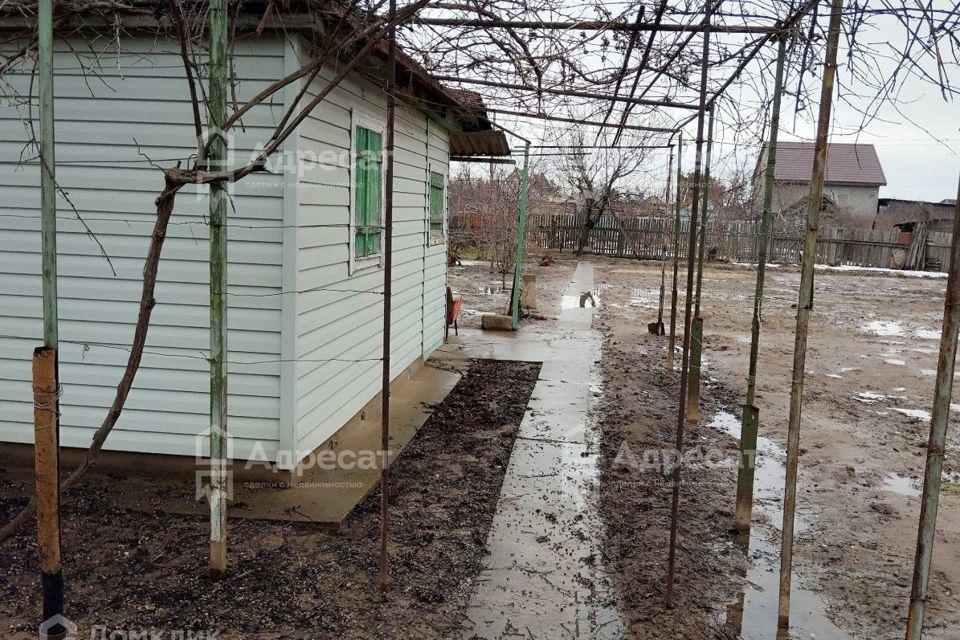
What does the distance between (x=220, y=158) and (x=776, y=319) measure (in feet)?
45.8

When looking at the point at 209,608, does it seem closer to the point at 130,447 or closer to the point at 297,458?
the point at 297,458

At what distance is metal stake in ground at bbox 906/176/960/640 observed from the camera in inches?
95.0

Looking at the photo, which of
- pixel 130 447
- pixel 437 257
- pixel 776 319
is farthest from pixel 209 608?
pixel 776 319

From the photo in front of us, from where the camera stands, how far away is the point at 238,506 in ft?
14.8

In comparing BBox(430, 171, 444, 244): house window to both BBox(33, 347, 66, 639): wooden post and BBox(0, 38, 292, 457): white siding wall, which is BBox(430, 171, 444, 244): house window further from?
BBox(33, 347, 66, 639): wooden post

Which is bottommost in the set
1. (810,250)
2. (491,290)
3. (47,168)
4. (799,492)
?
(799,492)

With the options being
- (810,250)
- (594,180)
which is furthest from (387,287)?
(594,180)

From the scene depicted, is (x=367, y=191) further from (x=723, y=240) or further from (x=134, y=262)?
(x=723, y=240)

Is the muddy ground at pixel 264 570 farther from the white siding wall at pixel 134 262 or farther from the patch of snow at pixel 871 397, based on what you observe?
the patch of snow at pixel 871 397

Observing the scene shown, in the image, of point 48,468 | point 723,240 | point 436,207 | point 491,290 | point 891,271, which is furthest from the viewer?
point 723,240

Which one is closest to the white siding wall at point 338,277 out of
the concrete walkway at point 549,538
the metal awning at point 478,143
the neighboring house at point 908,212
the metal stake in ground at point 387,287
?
the metal stake in ground at point 387,287

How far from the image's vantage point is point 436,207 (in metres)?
9.63

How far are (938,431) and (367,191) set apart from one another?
4.89 meters

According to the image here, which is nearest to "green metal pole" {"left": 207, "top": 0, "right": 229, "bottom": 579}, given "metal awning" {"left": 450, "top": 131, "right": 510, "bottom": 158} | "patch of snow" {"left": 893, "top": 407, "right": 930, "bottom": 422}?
"metal awning" {"left": 450, "top": 131, "right": 510, "bottom": 158}
